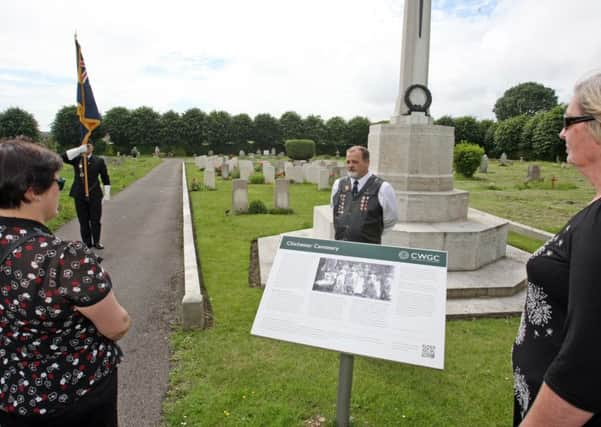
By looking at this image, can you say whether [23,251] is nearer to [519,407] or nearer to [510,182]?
[519,407]

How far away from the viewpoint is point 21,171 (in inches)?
61.7

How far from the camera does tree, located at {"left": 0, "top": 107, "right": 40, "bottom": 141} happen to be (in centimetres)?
4834

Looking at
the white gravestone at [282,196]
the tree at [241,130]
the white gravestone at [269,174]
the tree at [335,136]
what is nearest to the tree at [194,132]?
the tree at [241,130]

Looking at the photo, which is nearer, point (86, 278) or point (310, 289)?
point (86, 278)

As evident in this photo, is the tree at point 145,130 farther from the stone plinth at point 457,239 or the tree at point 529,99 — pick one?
the tree at point 529,99

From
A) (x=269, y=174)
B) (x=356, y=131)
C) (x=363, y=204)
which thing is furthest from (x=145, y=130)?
(x=363, y=204)

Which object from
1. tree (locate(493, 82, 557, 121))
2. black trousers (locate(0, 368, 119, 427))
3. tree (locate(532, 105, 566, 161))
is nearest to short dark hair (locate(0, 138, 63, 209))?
black trousers (locate(0, 368, 119, 427))

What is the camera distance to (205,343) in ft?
13.3

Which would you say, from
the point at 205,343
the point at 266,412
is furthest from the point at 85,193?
the point at 266,412

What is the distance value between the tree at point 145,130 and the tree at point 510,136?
47624 millimetres

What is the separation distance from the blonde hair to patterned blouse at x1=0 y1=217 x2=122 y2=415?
1.87 m

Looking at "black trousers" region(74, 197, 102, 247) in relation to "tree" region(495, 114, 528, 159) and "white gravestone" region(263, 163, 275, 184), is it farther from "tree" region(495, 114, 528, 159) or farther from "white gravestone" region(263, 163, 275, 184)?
"tree" region(495, 114, 528, 159)

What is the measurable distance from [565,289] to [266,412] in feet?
7.93

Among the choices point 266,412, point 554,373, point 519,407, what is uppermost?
point 554,373
